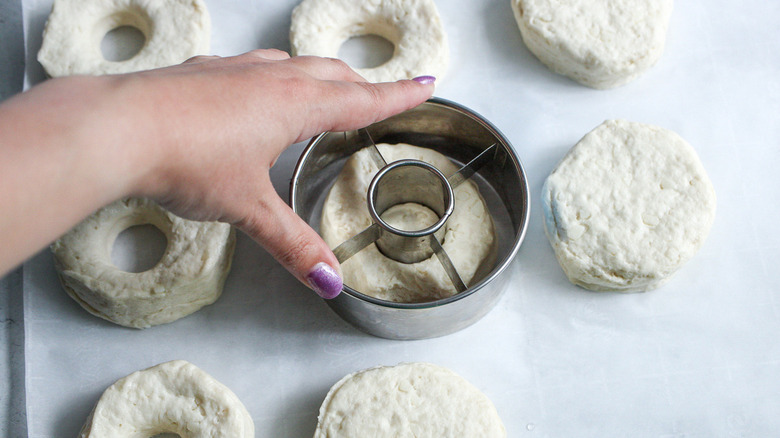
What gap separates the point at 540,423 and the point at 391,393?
0.38m

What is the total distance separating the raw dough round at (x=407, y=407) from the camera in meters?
1.34

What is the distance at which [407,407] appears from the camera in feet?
4.46

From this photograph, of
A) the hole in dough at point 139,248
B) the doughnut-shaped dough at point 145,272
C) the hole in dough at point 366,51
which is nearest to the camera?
the doughnut-shaped dough at point 145,272

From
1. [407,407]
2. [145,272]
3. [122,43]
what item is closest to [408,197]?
[407,407]

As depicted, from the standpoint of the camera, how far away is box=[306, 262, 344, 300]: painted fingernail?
3.78ft

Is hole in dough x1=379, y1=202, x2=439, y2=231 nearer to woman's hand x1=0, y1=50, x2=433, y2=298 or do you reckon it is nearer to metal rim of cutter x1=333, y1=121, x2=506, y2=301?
metal rim of cutter x1=333, y1=121, x2=506, y2=301

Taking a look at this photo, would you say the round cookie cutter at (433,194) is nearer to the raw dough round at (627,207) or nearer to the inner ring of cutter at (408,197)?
the inner ring of cutter at (408,197)

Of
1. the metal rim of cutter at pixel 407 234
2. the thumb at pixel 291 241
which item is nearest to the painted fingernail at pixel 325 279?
the thumb at pixel 291 241

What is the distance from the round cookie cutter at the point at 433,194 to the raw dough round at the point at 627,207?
143 mm

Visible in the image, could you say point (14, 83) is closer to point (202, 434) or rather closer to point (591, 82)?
point (202, 434)

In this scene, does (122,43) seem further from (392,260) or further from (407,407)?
(407,407)

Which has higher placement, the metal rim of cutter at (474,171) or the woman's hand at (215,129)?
the woman's hand at (215,129)

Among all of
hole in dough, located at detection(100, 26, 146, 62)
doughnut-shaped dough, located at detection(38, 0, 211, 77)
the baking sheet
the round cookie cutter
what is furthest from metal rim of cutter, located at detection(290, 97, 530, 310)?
hole in dough, located at detection(100, 26, 146, 62)

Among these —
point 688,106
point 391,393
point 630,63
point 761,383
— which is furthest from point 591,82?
point 391,393
